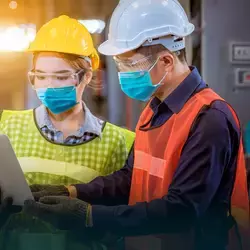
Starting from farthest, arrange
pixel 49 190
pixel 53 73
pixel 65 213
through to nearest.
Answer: pixel 53 73 < pixel 49 190 < pixel 65 213

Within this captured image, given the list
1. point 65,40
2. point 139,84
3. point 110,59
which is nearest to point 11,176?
point 139,84

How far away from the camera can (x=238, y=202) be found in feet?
3.40

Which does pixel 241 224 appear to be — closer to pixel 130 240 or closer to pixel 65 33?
pixel 130 240

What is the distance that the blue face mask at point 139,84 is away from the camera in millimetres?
1061

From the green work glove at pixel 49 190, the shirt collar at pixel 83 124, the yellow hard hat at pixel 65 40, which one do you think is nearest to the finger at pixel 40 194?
the green work glove at pixel 49 190

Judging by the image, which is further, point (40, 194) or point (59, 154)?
point (59, 154)

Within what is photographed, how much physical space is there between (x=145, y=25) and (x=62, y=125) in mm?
399

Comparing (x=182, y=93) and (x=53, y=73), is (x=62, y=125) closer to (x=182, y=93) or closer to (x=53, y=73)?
(x=53, y=73)

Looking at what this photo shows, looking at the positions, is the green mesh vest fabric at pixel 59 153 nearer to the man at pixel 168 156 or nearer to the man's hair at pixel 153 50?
the man at pixel 168 156

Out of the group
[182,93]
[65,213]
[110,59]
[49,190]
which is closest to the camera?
[65,213]

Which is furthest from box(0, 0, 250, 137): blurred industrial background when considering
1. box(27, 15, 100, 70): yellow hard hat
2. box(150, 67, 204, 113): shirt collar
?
box(150, 67, 204, 113): shirt collar

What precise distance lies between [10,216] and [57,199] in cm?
10

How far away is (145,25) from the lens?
3.44 feet

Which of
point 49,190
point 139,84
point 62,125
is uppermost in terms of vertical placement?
point 139,84
